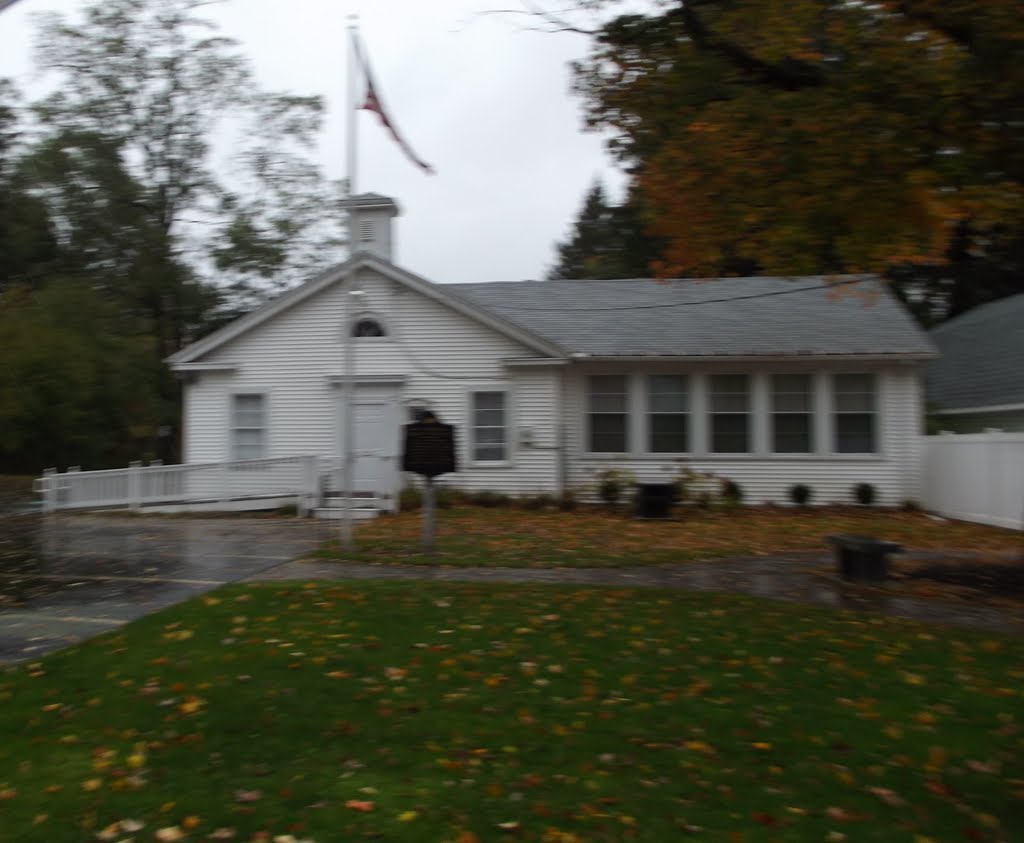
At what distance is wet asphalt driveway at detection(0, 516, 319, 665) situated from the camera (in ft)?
26.7

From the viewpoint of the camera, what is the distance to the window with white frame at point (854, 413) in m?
18.8

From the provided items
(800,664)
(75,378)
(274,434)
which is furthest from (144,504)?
(800,664)

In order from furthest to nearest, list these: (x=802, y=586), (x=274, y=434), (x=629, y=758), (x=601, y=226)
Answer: (x=601, y=226) < (x=274, y=434) < (x=802, y=586) < (x=629, y=758)

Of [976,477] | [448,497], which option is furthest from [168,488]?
[976,477]

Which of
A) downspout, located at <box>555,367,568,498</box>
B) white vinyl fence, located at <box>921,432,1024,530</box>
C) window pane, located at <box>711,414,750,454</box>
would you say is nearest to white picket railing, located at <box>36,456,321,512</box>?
downspout, located at <box>555,367,568,498</box>

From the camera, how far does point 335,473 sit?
18016 mm

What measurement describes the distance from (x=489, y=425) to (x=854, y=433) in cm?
775

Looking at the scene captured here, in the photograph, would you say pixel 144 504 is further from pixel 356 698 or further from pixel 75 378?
pixel 356 698

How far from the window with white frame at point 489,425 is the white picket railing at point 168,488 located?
373 cm

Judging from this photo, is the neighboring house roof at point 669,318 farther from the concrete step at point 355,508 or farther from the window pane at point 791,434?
the concrete step at point 355,508

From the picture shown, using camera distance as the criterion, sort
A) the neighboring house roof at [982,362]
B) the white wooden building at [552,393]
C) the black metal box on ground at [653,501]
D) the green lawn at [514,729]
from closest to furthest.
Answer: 1. the green lawn at [514,729]
2. the black metal box on ground at [653,501]
3. the white wooden building at [552,393]
4. the neighboring house roof at [982,362]

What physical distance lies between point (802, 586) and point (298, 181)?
26.3m

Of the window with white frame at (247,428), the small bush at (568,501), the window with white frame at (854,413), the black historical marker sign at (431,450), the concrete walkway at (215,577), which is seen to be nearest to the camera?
the concrete walkway at (215,577)

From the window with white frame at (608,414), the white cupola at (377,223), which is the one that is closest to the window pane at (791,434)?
the window with white frame at (608,414)
